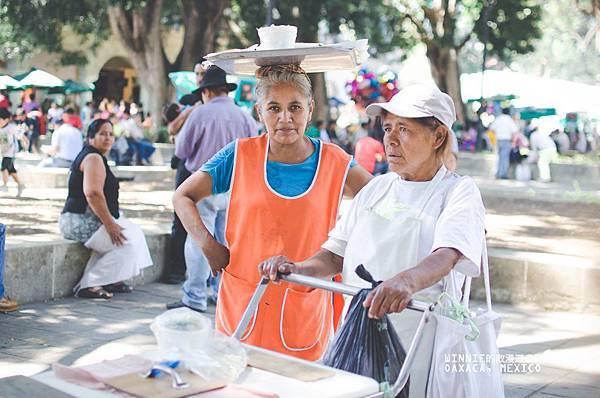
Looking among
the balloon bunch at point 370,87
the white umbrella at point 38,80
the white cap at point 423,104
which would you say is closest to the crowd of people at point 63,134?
the white umbrella at point 38,80

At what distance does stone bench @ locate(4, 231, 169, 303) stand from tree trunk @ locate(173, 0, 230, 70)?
1966 centimetres

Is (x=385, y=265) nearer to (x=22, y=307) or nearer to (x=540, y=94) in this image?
(x=22, y=307)

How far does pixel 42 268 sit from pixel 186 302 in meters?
1.27

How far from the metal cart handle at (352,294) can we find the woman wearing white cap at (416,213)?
0.25ft

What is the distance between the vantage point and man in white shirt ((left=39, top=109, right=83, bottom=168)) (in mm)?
17375

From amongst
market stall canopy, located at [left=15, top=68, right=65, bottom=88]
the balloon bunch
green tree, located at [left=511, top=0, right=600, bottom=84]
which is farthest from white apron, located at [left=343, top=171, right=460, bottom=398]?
green tree, located at [left=511, top=0, right=600, bottom=84]

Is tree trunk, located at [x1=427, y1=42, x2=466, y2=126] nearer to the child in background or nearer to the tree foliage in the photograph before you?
the tree foliage

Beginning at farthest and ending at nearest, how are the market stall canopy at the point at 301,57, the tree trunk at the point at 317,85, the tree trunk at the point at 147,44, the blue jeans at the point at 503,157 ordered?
1. the tree trunk at the point at 317,85
2. the tree trunk at the point at 147,44
3. the blue jeans at the point at 503,157
4. the market stall canopy at the point at 301,57

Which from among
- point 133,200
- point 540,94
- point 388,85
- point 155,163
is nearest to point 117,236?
point 388,85

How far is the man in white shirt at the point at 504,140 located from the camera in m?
23.3

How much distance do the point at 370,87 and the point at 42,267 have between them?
4.52 m

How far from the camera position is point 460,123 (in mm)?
34938

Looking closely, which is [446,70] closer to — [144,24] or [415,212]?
[144,24]

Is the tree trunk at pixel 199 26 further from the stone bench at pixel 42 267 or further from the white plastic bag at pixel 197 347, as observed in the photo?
the white plastic bag at pixel 197 347
